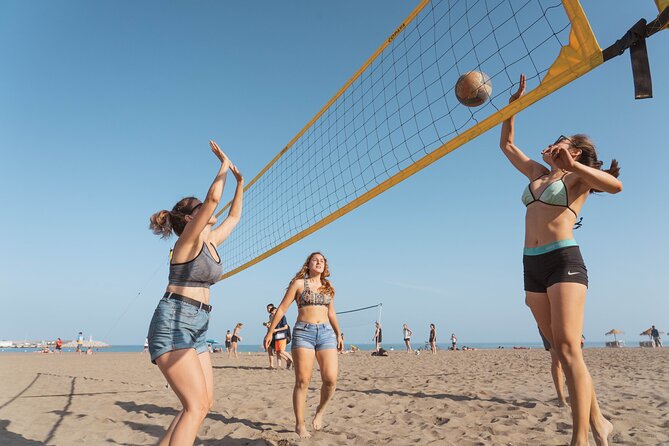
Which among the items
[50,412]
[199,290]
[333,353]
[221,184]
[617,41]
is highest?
[617,41]

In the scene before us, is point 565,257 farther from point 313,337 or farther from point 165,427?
point 165,427

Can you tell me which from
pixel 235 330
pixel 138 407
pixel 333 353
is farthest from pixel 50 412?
pixel 235 330

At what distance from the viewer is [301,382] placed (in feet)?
11.8

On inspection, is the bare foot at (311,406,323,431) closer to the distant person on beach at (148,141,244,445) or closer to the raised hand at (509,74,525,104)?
the distant person on beach at (148,141,244,445)

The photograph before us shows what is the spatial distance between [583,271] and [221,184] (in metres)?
2.07

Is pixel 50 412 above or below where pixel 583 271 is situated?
below

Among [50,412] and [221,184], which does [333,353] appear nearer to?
[221,184]

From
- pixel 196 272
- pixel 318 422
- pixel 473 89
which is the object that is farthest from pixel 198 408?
pixel 473 89

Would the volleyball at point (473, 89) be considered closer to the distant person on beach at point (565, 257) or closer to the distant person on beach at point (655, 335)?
the distant person on beach at point (565, 257)

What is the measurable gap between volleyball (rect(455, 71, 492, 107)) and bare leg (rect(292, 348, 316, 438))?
2.63 m

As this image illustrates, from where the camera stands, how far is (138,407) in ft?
16.6

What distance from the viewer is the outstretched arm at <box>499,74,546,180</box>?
2912 mm

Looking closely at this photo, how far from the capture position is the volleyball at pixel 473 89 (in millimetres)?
3881

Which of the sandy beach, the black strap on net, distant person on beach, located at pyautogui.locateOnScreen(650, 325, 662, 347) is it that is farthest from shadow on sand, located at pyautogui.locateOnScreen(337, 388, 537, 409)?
distant person on beach, located at pyautogui.locateOnScreen(650, 325, 662, 347)
